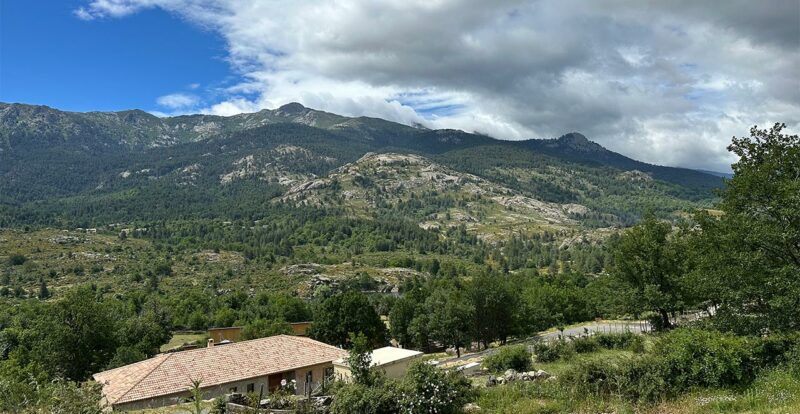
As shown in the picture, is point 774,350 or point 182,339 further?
point 182,339

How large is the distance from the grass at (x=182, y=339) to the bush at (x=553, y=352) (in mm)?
61602

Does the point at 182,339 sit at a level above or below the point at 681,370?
below

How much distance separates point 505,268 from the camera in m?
191

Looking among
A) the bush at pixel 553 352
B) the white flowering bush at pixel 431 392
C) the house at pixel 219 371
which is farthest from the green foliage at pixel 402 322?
the white flowering bush at pixel 431 392

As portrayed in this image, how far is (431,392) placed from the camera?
1409 centimetres

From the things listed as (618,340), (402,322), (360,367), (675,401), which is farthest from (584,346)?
(402,322)

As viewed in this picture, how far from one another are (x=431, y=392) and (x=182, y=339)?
86.7 meters

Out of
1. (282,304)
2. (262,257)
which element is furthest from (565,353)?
(262,257)

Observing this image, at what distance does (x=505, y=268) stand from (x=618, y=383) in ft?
591

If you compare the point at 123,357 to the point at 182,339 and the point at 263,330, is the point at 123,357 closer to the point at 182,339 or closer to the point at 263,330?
the point at 263,330

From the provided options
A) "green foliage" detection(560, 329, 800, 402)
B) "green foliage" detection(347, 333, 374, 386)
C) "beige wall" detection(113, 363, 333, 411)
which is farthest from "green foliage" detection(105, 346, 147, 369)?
"green foliage" detection(560, 329, 800, 402)

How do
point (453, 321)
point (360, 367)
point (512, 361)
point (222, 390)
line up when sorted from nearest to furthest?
point (360, 367)
point (512, 361)
point (222, 390)
point (453, 321)

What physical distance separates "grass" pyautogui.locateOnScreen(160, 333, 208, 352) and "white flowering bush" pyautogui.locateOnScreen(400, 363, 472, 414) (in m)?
70.0

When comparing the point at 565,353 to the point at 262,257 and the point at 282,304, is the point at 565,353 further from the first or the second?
the point at 262,257
